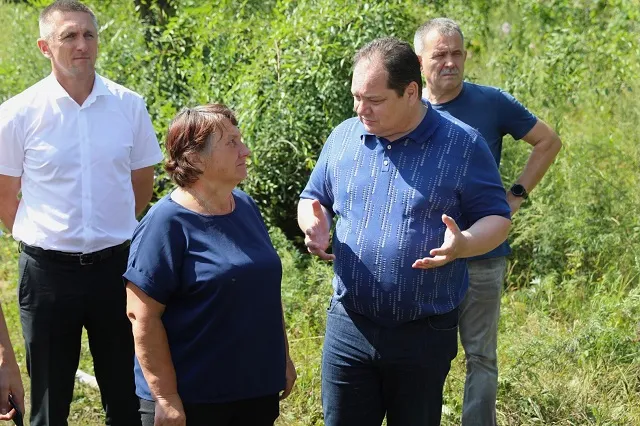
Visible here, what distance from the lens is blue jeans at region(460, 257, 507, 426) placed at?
4.61 m

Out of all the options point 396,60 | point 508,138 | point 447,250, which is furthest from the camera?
point 508,138

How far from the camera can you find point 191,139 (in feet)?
11.5

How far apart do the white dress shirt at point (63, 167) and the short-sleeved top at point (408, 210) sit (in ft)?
4.29

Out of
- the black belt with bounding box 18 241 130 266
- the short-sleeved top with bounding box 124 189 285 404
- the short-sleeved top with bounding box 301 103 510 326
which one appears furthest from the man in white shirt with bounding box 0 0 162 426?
the short-sleeved top with bounding box 301 103 510 326

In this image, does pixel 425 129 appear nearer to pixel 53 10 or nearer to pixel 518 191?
pixel 518 191

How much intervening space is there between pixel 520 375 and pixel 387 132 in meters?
2.07

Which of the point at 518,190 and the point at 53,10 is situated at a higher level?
the point at 53,10

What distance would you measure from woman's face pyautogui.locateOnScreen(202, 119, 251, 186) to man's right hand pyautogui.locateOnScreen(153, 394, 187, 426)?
2.56 feet

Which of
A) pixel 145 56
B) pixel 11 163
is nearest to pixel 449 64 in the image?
pixel 11 163

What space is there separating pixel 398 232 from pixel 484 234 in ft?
1.00

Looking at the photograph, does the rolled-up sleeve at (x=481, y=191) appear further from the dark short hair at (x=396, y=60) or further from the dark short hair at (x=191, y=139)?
the dark short hair at (x=191, y=139)

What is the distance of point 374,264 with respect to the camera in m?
3.62

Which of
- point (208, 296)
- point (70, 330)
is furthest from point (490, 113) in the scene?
point (70, 330)

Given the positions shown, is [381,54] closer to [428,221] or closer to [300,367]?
[428,221]
